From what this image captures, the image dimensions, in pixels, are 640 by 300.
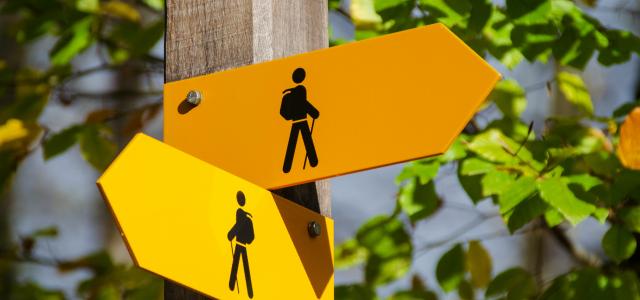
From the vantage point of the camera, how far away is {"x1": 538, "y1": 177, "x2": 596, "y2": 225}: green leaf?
5.85ft

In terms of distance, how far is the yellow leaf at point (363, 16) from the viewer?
2.24m

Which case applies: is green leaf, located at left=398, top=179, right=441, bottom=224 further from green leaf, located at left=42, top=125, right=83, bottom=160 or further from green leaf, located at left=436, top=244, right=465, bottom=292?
green leaf, located at left=42, top=125, right=83, bottom=160

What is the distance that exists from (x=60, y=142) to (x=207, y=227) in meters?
1.56

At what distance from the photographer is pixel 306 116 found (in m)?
1.13

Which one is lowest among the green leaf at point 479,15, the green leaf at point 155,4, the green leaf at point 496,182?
the green leaf at point 496,182

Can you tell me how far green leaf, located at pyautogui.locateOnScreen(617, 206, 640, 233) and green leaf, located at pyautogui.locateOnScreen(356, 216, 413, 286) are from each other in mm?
723

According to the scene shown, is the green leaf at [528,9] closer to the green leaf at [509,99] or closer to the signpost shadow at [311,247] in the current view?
the green leaf at [509,99]

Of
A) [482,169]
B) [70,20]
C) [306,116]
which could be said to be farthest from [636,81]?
[306,116]

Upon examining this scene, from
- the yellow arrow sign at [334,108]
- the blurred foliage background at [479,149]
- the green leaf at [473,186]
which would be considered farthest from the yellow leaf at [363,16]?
the yellow arrow sign at [334,108]

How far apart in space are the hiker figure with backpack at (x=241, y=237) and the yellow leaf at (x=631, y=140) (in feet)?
3.14

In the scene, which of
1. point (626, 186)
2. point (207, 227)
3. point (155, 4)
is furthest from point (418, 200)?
point (207, 227)

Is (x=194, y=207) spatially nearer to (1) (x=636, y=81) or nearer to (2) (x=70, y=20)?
(2) (x=70, y=20)

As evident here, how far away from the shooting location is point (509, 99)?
92.7 inches

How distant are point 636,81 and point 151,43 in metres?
1.65
